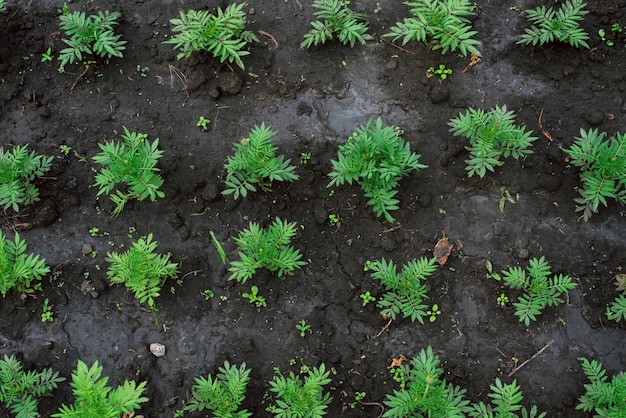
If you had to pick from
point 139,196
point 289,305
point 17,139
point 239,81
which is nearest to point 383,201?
point 289,305

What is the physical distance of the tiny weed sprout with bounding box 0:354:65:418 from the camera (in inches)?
162

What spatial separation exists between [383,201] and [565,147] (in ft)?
4.65

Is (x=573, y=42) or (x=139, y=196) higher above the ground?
(x=573, y=42)

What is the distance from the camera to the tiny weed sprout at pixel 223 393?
4.00 m

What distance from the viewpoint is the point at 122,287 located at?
436 cm

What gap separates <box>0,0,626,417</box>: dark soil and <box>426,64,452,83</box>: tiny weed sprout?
0.05 metres

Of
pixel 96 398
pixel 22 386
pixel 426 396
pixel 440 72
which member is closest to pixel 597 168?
pixel 440 72

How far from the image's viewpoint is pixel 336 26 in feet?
14.3

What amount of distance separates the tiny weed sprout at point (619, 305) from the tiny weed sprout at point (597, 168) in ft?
1.56

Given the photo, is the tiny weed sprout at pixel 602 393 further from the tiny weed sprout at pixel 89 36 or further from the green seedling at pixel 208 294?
the tiny weed sprout at pixel 89 36

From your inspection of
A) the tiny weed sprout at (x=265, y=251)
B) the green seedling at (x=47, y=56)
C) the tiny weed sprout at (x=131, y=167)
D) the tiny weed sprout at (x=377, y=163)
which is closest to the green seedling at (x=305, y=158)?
the tiny weed sprout at (x=377, y=163)

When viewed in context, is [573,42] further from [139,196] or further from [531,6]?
[139,196]

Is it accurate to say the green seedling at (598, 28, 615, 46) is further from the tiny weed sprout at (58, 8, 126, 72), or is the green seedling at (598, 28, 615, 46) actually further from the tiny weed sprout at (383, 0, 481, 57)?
the tiny weed sprout at (58, 8, 126, 72)

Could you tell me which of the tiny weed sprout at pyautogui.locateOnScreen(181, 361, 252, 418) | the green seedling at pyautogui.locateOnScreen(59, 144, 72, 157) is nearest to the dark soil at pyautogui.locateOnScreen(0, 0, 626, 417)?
the green seedling at pyautogui.locateOnScreen(59, 144, 72, 157)
